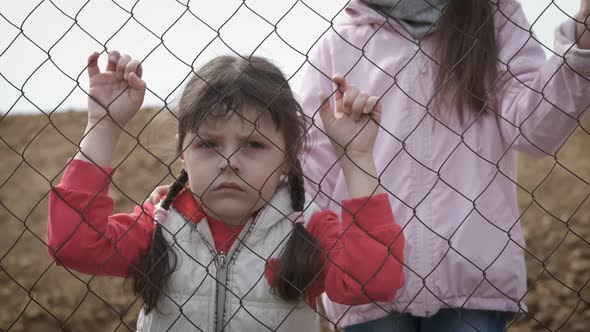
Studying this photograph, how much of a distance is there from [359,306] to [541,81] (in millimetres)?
720

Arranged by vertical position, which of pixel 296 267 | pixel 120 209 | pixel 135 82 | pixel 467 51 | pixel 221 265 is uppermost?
pixel 467 51

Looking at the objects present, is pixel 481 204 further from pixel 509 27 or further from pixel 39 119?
pixel 39 119

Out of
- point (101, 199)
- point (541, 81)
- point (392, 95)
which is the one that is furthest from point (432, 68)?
point (101, 199)

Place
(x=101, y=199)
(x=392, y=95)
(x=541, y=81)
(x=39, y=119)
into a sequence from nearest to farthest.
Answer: (x=101, y=199)
(x=541, y=81)
(x=392, y=95)
(x=39, y=119)

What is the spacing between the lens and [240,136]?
224 centimetres

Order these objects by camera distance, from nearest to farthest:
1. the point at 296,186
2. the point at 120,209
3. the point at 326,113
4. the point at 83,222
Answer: the point at 83,222
the point at 326,113
the point at 296,186
the point at 120,209

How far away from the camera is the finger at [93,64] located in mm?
2164

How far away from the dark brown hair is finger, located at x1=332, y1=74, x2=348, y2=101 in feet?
1.05

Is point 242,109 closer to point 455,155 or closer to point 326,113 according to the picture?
point 326,113

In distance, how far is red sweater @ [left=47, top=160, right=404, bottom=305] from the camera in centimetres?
215

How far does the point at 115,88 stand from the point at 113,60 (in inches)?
2.6

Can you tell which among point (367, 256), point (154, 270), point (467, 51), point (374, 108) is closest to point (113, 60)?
point (154, 270)

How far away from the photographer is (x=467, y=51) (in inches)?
95.5

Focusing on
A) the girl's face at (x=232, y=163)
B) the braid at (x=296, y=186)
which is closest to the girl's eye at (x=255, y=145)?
the girl's face at (x=232, y=163)
